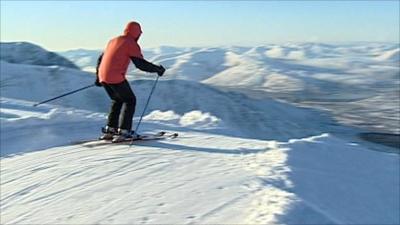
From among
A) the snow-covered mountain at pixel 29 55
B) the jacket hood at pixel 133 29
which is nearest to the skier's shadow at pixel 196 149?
the jacket hood at pixel 133 29

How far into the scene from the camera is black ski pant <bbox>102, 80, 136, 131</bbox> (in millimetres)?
9109

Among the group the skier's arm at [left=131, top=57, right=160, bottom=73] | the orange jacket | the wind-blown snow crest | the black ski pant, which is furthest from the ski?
the wind-blown snow crest

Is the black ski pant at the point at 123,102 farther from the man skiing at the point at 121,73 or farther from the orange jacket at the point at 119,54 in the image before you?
the orange jacket at the point at 119,54

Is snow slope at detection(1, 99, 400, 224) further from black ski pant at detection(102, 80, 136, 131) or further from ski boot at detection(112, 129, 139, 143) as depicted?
black ski pant at detection(102, 80, 136, 131)

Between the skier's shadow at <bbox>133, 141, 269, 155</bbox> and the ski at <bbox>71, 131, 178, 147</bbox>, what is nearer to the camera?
the skier's shadow at <bbox>133, 141, 269, 155</bbox>

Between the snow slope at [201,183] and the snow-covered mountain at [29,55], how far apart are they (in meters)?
35.8

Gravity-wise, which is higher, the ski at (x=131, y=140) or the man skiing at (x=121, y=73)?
the man skiing at (x=121, y=73)

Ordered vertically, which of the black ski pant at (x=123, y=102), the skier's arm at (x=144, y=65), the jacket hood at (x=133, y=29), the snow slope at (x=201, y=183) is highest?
the jacket hood at (x=133, y=29)

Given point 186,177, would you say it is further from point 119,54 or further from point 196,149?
point 119,54

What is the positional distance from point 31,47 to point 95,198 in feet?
138

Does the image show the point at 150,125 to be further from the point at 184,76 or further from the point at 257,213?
the point at 184,76

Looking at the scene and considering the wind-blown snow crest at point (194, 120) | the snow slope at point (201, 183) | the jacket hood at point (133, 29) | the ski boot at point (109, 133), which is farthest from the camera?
the wind-blown snow crest at point (194, 120)

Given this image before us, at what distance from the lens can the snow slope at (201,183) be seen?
18.3 ft

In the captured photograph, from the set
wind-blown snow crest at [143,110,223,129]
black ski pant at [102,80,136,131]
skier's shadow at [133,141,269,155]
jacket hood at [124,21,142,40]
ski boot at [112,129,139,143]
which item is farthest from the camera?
wind-blown snow crest at [143,110,223,129]
